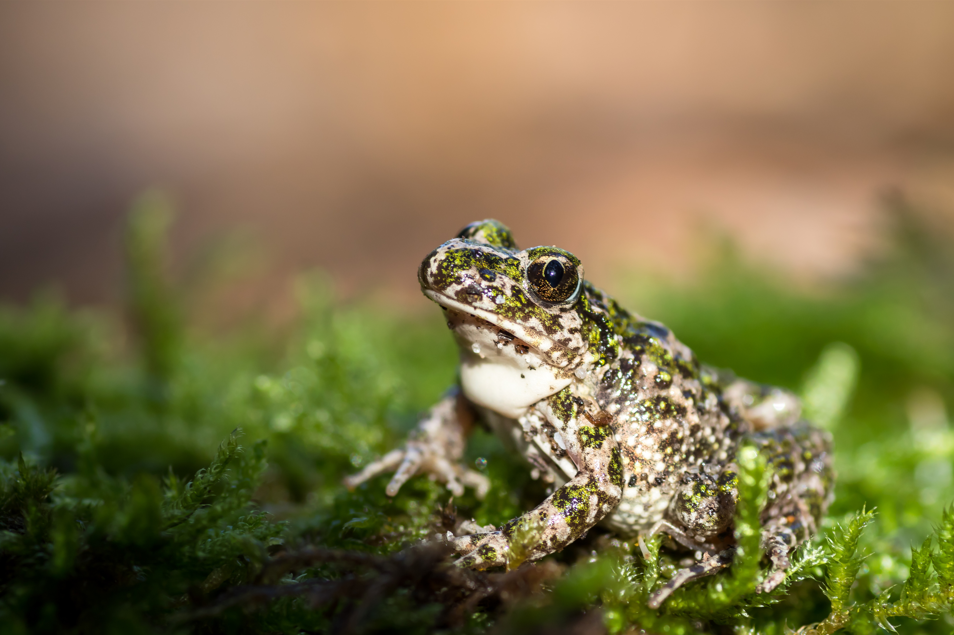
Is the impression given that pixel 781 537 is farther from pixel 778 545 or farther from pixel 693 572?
pixel 693 572

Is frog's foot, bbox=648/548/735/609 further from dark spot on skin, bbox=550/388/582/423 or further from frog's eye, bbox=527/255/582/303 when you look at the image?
frog's eye, bbox=527/255/582/303

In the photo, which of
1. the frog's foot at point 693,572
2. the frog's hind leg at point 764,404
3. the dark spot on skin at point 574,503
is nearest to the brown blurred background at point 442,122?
the frog's hind leg at point 764,404

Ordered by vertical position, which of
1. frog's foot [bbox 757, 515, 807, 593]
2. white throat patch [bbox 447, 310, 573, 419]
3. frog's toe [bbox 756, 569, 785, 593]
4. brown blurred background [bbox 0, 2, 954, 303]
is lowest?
frog's toe [bbox 756, 569, 785, 593]

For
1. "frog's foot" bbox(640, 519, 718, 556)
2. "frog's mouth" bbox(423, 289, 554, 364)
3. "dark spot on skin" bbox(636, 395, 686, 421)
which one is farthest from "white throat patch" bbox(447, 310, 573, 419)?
"frog's foot" bbox(640, 519, 718, 556)

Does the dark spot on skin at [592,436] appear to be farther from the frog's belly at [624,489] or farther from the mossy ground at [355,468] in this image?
the mossy ground at [355,468]

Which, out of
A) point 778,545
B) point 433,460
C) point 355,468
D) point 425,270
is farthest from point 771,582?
point 355,468

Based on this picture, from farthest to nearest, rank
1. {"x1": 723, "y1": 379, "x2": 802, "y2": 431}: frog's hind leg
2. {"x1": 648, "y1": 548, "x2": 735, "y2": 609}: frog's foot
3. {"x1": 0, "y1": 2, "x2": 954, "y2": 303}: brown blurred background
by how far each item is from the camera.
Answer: {"x1": 0, "y1": 2, "x2": 954, "y2": 303}: brown blurred background, {"x1": 723, "y1": 379, "x2": 802, "y2": 431}: frog's hind leg, {"x1": 648, "y1": 548, "x2": 735, "y2": 609}: frog's foot

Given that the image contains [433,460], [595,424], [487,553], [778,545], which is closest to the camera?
[487,553]

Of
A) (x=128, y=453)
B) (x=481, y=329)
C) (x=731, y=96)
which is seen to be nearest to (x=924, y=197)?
(x=481, y=329)
